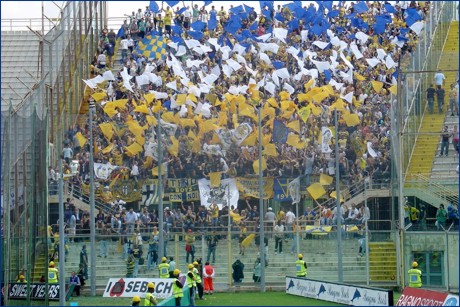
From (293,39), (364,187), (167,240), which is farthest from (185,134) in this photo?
(293,39)

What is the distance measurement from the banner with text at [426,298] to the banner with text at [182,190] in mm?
9502

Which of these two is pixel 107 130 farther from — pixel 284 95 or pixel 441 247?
pixel 441 247

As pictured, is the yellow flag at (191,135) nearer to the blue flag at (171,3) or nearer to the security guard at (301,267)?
the security guard at (301,267)

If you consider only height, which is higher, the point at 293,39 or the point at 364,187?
the point at 293,39

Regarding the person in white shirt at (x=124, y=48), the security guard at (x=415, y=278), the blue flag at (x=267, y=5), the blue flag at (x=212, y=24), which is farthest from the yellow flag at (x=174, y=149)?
the blue flag at (x=267, y=5)

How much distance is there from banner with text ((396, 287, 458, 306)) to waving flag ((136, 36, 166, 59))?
2785 cm

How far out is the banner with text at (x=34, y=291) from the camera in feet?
110

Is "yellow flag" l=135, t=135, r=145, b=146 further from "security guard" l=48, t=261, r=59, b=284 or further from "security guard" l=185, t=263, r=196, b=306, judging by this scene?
"security guard" l=185, t=263, r=196, b=306

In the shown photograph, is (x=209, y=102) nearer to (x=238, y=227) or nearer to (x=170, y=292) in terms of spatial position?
(x=238, y=227)

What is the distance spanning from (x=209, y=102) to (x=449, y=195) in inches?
501

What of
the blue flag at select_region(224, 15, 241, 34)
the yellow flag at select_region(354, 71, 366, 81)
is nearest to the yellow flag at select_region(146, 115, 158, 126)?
the yellow flag at select_region(354, 71, 366, 81)

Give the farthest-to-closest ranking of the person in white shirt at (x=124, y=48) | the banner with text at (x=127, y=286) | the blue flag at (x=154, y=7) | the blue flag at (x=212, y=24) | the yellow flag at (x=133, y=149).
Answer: the blue flag at (x=154, y=7), the blue flag at (x=212, y=24), the person in white shirt at (x=124, y=48), the yellow flag at (x=133, y=149), the banner with text at (x=127, y=286)

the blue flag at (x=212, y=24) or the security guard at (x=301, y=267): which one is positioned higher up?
the blue flag at (x=212, y=24)

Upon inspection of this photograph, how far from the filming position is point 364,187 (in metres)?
40.7
